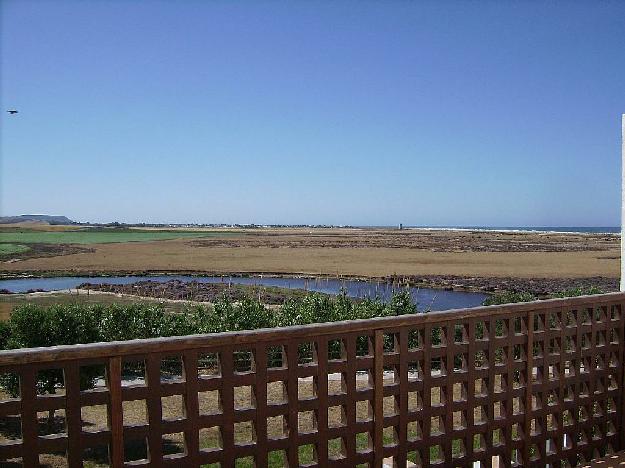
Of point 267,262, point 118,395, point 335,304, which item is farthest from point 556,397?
point 267,262

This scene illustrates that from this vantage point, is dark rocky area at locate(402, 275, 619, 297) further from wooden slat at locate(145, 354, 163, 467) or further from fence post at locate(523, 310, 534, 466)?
wooden slat at locate(145, 354, 163, 467)

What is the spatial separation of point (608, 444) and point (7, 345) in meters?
8.67

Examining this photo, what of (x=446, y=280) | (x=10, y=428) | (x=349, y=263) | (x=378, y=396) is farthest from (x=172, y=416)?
(x=349, y=263)

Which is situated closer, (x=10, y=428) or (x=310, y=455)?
(x=310, y=455)

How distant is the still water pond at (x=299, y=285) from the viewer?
28.4 m

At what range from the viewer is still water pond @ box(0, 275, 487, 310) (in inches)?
1118

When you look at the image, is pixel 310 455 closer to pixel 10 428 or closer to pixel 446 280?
pixel 10 428

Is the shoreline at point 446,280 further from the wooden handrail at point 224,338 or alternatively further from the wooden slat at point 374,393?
the wooden handrail at point 224,338

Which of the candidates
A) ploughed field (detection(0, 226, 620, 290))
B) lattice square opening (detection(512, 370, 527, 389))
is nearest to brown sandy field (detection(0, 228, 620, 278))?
ploughed field (detection(0, 226, 620, 290))

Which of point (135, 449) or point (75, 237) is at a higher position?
point (75, 237)

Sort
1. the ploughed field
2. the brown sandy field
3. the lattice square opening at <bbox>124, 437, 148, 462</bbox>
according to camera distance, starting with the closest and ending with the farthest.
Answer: the lattice square opening at <bbox>124, 437, 148, 462</bbox>, the ploughed field, the brown sandy field

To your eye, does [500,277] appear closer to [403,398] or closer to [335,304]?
[335,304]

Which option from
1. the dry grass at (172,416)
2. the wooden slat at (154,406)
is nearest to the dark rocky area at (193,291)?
the dry grass at (172,416)

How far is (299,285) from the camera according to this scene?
114 feet
